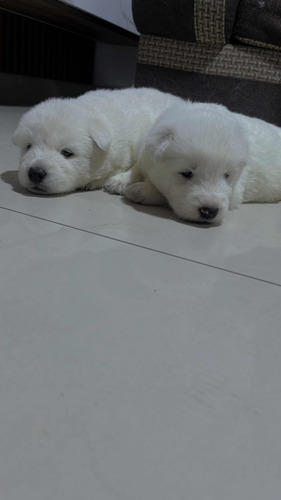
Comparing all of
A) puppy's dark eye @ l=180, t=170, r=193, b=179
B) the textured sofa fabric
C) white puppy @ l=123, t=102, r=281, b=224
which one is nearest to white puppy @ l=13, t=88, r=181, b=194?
white puppy @ l=123, t=102, r=281, b=224

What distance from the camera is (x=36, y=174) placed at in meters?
1.63

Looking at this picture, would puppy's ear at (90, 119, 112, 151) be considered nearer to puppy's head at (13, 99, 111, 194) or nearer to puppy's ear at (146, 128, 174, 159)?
puppy's head at (13, 99, 111, 194)

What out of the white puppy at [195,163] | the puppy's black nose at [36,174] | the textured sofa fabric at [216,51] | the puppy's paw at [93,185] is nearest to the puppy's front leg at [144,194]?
the white puppy at [195,163]

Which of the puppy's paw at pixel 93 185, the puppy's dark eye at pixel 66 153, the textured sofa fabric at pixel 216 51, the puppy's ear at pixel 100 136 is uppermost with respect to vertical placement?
the textured sofa fabric at pixel 216 51

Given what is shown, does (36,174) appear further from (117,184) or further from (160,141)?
(160,141)

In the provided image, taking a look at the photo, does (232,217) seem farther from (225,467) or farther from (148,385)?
(225,467)

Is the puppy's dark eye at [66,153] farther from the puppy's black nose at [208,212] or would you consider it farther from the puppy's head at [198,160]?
the puppy's black nose at [208,212]

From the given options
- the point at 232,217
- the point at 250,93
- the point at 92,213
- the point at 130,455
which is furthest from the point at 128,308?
the point at 250,93

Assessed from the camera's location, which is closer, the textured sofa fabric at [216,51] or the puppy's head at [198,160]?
the puppy's head at [198,160]

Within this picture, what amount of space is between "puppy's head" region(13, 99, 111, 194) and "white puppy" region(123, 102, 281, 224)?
0.62 ft

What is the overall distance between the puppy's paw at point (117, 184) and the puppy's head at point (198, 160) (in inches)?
8.1

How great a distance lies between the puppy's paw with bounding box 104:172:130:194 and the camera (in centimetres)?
182

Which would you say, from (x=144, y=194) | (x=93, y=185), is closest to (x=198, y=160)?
(x=144, y=194)

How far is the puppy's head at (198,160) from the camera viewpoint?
1.53 m
